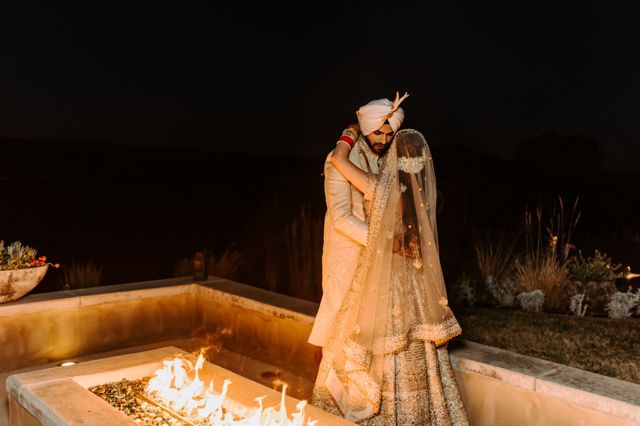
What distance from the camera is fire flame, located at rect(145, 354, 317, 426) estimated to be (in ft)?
9.12

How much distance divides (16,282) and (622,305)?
5260 millimetres

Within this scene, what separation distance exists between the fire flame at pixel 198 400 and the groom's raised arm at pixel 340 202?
925 mm

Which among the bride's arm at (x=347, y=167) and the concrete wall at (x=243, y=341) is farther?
the bride's arm at (x=347, y=167)

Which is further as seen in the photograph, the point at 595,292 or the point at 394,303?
the point at 595,292

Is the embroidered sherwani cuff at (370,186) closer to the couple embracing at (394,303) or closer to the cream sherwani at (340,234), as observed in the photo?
the couple embracing at (394,303)

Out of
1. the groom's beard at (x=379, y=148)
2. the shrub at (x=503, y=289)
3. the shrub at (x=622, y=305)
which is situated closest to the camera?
the groom's beard at (x=379, y=148)

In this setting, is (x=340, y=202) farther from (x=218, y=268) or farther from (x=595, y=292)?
(x=218, y=268)

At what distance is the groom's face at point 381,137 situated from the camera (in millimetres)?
3326

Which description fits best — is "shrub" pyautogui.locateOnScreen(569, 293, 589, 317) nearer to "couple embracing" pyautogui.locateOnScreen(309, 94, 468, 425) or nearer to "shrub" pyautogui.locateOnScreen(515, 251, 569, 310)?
"shrub" pyautogui.locateOnScreen(515, 251, 569, 310)

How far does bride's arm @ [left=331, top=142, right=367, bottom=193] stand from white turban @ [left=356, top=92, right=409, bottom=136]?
16cm

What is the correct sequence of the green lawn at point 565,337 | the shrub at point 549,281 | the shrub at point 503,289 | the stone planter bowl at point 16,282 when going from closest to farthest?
the green lawn at point 565,337
the stone planter bowl at point 16,282
the shrub at point 549,281
the shrub at point 503,289

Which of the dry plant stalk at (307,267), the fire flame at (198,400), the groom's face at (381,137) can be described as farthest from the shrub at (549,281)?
the fire flame at (198,400)

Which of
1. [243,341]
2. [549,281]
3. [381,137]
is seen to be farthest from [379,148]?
[549,281]

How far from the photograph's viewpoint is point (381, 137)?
335cm
